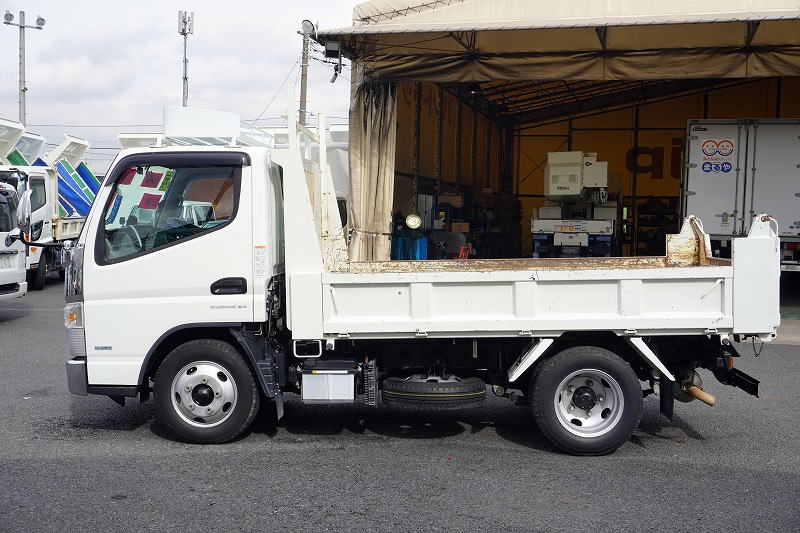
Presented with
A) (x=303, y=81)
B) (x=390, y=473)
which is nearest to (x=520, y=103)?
(x=303, y=81)

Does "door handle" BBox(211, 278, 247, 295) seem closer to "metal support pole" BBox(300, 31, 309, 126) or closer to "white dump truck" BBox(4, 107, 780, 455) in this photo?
"white dump truck" BBox(4, 107, 780, 455)

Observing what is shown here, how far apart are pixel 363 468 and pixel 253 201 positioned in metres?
2.08

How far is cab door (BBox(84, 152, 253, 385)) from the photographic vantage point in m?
6.13

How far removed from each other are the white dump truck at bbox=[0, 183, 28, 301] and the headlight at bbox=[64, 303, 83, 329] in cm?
773

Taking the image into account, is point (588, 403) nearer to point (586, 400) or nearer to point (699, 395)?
point (586, 400)

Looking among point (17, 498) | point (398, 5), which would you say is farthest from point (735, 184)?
point (17, 498)

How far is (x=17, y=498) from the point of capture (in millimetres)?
5176

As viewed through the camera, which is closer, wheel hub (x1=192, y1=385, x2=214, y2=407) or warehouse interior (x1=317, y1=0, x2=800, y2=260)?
wheel hub (x1=192, y1=385, x2=214, y2=407)

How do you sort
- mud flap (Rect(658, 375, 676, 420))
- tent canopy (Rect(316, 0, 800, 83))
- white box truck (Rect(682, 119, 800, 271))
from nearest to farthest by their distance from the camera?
mud flap (Rect(658, 375, 676, 420)), tent canopy (Rect(316, 0, 800, 83)), white box truck (Rect(682, 119, 800, 271))

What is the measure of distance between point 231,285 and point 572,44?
9.49m

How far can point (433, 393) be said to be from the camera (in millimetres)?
6223

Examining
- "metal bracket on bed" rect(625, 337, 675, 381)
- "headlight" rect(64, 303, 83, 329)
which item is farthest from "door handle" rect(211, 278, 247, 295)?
"metal bracket on bed" rect(625, 337, 675, 381)

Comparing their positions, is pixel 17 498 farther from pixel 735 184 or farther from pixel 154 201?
pixel 735 184

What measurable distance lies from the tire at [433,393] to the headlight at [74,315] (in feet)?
7.65
